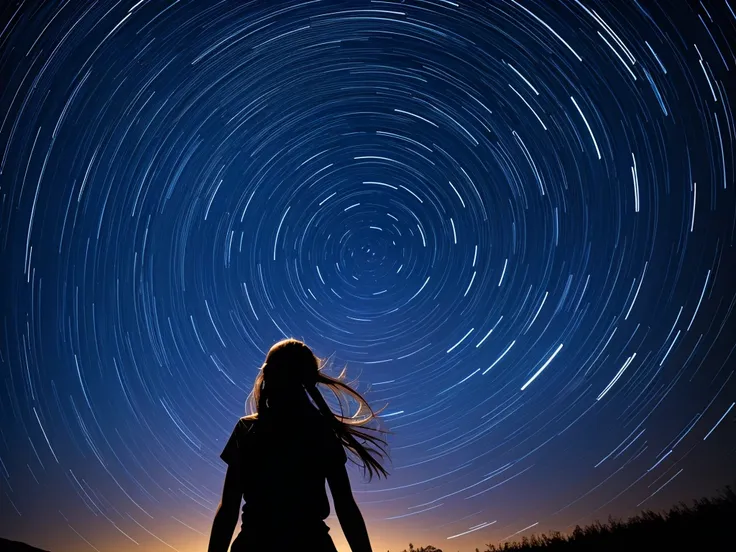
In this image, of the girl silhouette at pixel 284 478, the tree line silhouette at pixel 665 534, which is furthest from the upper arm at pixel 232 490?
the tree line silhouette at pixel 665 534

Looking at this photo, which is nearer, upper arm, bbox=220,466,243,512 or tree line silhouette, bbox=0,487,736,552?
upper arm, bbox=220,466,243,512

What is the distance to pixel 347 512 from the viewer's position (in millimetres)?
2178

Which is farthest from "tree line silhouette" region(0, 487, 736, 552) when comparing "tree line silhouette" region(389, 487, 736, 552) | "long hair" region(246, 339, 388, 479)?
"long hair" region(246, 339, 388, 479)

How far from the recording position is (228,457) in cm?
229

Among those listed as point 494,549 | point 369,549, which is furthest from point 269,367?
point 494,549

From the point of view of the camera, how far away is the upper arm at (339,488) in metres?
2.22

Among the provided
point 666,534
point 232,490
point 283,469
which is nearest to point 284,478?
point 283,469

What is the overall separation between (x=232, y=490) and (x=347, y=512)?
690 millimetres

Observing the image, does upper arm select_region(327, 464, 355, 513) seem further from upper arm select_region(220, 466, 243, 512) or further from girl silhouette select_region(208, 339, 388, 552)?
upper arm select_region(220, 466, 243, 512)

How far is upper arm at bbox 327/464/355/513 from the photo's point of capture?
2225mm

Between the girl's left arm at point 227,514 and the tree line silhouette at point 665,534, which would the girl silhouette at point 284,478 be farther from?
the tree line silhouette at point 665,534

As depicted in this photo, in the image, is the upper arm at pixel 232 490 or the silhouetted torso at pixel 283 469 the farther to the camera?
the upper arm at pixel 232 490

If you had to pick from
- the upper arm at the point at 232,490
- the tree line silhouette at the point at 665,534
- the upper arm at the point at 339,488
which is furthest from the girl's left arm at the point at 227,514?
the tree line silhouette at the point at 665,534

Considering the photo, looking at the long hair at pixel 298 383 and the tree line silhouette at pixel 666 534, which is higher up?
the long hair at pixel 298 383
